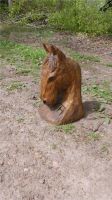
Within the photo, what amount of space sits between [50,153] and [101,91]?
6.25ft

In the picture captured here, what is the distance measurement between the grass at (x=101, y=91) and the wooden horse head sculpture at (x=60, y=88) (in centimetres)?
78

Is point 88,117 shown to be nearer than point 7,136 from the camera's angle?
No

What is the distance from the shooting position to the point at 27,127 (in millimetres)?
5312

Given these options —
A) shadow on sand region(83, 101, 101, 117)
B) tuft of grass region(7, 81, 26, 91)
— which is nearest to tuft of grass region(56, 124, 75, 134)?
shadow on sand region(83, 101, 101, 117)

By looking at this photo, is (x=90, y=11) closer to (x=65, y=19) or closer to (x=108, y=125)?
(x=65, y=19)

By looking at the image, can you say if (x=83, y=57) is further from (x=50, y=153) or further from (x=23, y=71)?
(x=50, y=153)

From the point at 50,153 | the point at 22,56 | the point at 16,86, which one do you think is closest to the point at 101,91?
the point at 16,86

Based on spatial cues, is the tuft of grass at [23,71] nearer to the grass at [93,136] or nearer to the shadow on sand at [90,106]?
the shadow on sand at [90,106]

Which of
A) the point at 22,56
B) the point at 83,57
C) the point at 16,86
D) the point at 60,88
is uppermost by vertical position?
the point at 60,88

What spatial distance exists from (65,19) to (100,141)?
6.54m

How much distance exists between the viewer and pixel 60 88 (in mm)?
5188

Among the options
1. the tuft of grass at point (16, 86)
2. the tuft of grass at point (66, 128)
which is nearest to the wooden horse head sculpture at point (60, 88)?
the tuft of grass at point (66, 128)

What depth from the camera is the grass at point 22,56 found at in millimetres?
7391

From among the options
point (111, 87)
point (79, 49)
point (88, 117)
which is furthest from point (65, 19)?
point (88, 117)
